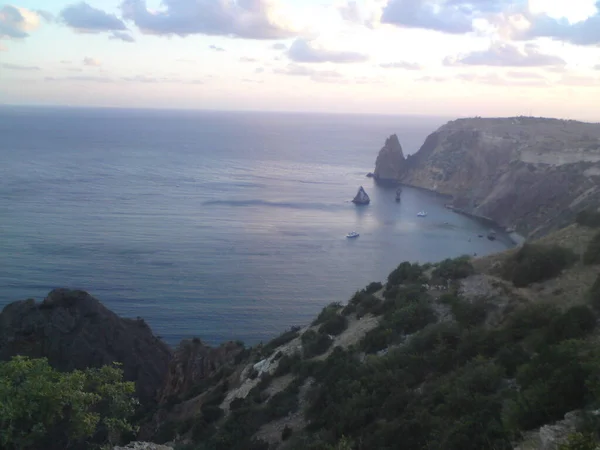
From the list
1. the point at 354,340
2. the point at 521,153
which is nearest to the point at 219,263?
the point at 354,340

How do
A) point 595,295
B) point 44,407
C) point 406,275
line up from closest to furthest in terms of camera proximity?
point 44,407
point 595,295
point 406,275

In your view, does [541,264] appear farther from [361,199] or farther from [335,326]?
[361,199]

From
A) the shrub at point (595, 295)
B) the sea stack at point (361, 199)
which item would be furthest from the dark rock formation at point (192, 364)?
the sea stack at point (361, 199)

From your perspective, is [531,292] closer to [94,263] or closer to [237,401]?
[237,401]

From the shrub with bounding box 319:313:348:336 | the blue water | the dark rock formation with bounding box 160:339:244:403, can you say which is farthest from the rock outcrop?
the shrub with bounding box 319:313:348:336

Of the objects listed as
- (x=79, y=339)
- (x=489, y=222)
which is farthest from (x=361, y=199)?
(x=79, y=339)

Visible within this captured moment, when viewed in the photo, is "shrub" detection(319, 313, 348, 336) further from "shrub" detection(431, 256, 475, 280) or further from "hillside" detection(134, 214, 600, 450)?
"shrub" detection(431, 256, 475, 280)
